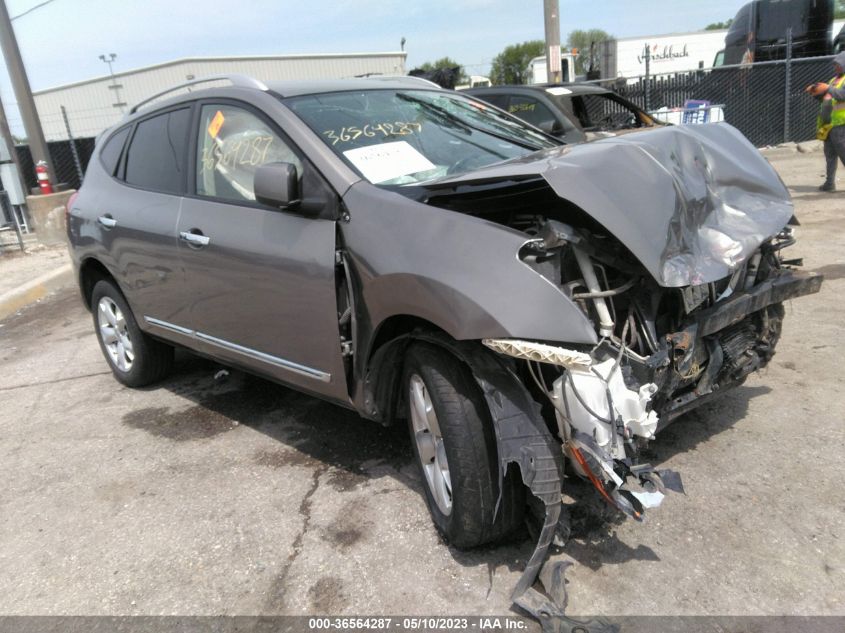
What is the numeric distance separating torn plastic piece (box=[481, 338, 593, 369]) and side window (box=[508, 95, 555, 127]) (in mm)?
6547

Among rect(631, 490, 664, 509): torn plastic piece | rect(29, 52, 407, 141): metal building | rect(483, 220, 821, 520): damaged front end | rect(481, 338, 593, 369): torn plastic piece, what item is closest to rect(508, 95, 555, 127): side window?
rect(483, 220, 821, 520): damaged front end

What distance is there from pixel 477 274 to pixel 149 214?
102 inches

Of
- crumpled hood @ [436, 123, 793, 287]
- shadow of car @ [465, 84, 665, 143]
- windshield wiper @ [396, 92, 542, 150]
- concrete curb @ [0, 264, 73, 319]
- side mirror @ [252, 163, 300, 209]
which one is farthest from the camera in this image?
shadow of car @ [465, 84, 665, 143]

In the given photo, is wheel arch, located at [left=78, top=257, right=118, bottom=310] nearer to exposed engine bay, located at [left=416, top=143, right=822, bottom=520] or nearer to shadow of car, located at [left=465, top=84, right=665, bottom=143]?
exposed engine bay, located at [left=416, top=143, right=822, bottom=520]

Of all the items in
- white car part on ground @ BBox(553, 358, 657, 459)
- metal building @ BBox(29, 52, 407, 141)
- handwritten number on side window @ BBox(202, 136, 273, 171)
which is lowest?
white car part on ground @ BBox(553, 358, 657, 459)

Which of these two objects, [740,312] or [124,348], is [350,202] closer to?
[740,312]

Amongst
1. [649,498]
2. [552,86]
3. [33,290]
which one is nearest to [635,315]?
[649,498]

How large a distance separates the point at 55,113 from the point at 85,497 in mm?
45910

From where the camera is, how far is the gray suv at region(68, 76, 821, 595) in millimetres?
2426

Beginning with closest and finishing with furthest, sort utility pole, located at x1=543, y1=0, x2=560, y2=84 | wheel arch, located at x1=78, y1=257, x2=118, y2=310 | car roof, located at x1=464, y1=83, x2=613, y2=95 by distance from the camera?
wheel arch, located at x1=78, y1=257, x2=118, y2=310 → car roof, located at x1=464, y1=83, x2=613, y2=95 → utility pole, located at x1=543, y1=0, x2=560, y2=84

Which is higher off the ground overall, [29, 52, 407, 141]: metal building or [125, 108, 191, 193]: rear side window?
[29, 52, 407, 141]: metal building

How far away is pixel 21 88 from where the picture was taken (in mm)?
11969

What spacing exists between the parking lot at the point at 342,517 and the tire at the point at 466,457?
0.58 feet

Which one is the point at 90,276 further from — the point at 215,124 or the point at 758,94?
the point at 758,94
